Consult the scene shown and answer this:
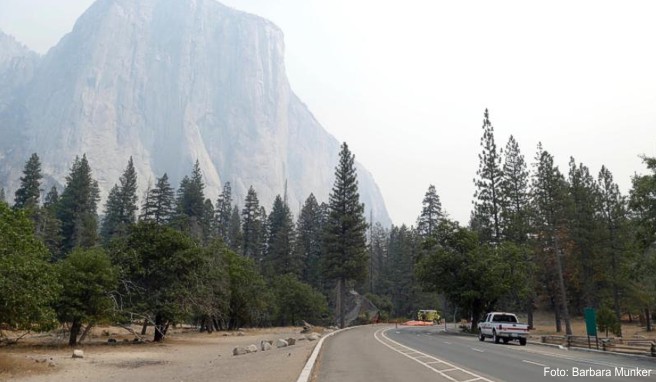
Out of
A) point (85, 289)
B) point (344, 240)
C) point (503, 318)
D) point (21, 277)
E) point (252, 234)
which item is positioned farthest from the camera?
point (252, 234)

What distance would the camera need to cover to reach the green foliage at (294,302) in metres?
73.3

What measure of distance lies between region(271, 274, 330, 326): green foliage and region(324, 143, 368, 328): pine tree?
834cm

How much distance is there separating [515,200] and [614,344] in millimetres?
31133

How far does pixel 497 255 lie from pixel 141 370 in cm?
3482

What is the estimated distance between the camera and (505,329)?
3089 centimetres

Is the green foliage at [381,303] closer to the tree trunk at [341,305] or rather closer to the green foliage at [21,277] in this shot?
the tree trunk at [341,305]

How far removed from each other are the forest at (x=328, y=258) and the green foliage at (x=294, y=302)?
23 cm

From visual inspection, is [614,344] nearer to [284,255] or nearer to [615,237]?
[615,237]

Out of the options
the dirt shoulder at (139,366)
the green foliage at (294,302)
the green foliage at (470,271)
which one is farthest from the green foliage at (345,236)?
the dirt shoulder at (139,366)

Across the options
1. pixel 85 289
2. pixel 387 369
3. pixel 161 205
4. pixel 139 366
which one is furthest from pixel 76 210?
pixel 387 369

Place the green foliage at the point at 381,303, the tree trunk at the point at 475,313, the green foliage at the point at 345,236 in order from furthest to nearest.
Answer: the green foliage at the point at 381,303, the green foliage at the point at 345,236, the tree trunk at the point at 475,313

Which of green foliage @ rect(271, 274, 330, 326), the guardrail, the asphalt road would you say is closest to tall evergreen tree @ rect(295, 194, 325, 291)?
green foliage @ rect(271, 274, 330, 326)

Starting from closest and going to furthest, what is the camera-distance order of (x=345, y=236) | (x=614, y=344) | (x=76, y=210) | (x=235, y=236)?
(x=614, y=344)
(x=345, y=236)
(x=76, y=210)
(x=235, y=236)

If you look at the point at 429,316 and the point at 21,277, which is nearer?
the point at 21,277
